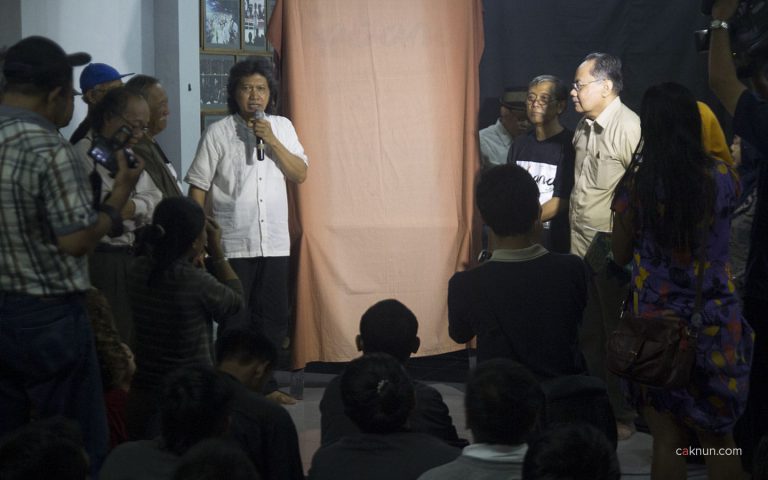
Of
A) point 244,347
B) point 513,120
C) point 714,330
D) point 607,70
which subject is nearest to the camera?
point 714,330

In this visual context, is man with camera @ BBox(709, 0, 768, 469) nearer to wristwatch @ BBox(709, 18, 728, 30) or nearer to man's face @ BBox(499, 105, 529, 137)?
wristwatch @ BBox(709, 18, 728, 30)

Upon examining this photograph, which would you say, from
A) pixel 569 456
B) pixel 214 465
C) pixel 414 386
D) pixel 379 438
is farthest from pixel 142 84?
pixel 569 456

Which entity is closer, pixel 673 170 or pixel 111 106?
pixel 673 170

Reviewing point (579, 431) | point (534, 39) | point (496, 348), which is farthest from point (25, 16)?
point (579, 431)

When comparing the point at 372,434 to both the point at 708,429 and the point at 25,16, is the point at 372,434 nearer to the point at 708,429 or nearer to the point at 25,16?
the point at 708,429

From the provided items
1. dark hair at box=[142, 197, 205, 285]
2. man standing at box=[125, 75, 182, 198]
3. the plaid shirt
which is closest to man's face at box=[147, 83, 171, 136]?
man standing at box=[125, 75, 182, 198]

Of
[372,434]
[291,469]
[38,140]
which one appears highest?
[38,140]

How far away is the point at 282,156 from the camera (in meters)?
4.86

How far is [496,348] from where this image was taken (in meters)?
3.16

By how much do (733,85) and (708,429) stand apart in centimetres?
99

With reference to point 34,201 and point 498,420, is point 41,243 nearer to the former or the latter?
point 34,201

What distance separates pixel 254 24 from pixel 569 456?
514cm

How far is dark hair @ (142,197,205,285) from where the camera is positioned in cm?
346

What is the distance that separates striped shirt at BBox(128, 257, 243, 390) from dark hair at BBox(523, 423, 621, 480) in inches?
65.4
